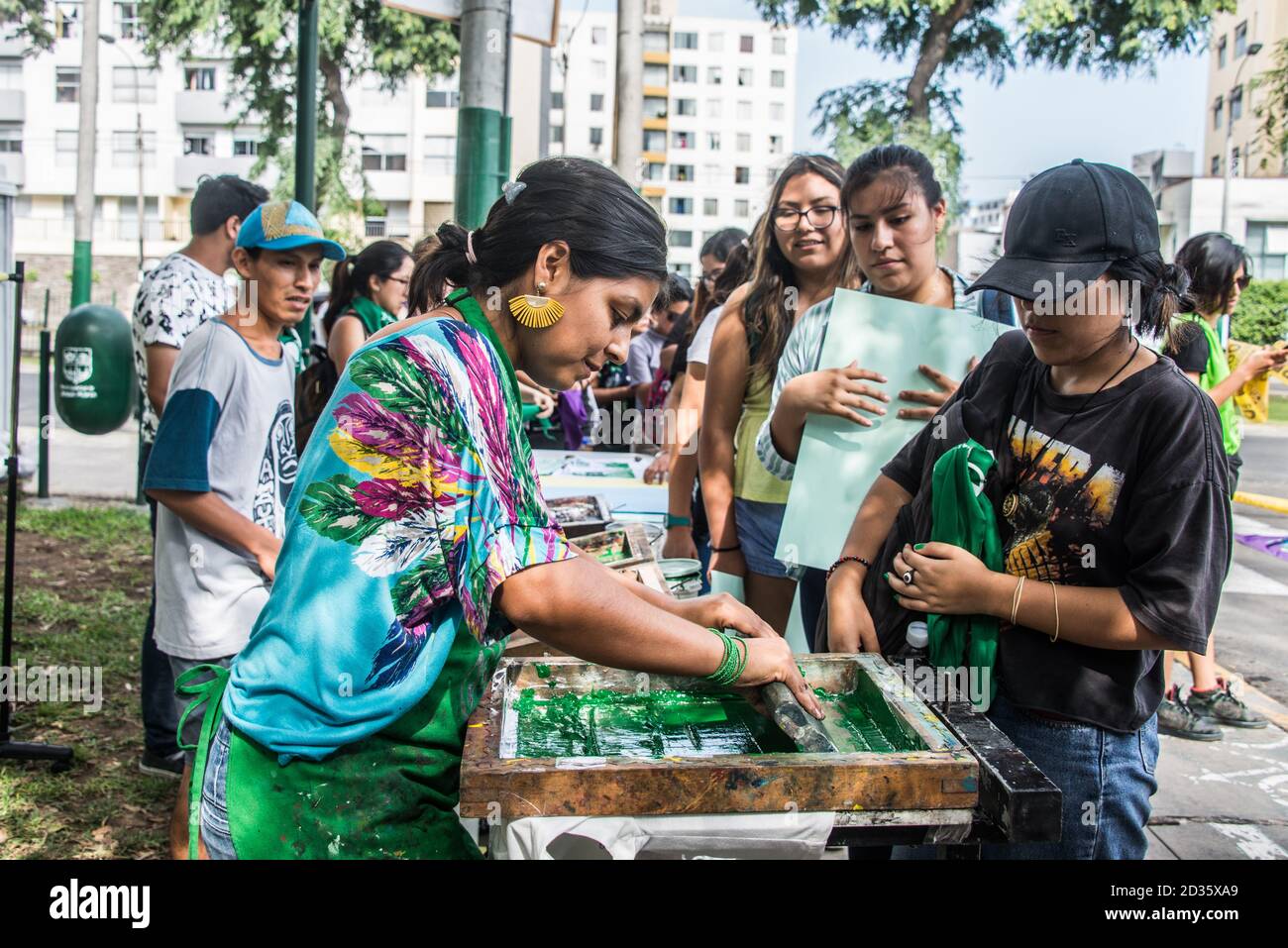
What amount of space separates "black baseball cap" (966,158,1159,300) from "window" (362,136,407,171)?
54.5 m

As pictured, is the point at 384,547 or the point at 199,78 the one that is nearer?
the point at 384,547

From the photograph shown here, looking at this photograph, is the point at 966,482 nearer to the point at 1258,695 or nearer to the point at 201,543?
the point at 201,543

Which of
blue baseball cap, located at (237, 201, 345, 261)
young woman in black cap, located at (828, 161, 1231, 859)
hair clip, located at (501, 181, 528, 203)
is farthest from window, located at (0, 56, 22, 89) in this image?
young woman in black cap, located at (828, 161, 1231, 859)

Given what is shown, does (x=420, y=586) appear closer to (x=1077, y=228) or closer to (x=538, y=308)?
(x=538, y=308)

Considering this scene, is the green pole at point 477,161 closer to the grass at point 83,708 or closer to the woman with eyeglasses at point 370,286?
the woman with eyeglasses at point 370,286

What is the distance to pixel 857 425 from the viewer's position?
9.87 ft

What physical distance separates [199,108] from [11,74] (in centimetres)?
768

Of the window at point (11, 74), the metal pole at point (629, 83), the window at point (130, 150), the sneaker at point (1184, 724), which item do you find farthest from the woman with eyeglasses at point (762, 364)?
the window at point (11, 74)

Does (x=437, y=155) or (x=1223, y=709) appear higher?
(x=437, y=155)

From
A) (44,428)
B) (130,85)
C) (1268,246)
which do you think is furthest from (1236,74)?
(130,85)

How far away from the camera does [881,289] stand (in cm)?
319

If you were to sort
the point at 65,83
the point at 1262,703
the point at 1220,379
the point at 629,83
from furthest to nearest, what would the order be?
the point at 65,83 → the point at 629,83 → the point at 1262,703 → the point at 1220,379

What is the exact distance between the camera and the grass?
3832 mm

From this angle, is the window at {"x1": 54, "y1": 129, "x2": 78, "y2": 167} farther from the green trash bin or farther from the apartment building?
the green trash bin
